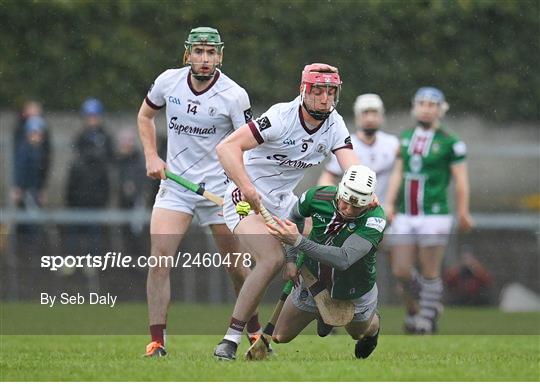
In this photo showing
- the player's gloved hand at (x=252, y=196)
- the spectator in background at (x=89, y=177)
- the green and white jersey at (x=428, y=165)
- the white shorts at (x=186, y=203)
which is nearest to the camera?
the player's gloved hand at (x=252, y=196)

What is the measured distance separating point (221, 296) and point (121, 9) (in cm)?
328

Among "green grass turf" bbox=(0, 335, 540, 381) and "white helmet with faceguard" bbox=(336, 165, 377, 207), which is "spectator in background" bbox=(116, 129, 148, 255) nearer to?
"green grass turf" bbox=(0, 335, 540, 381)

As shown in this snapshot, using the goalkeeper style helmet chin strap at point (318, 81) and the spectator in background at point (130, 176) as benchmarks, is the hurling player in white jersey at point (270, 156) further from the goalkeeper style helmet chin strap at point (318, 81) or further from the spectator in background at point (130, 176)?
the spectator in background at point (130, 176)

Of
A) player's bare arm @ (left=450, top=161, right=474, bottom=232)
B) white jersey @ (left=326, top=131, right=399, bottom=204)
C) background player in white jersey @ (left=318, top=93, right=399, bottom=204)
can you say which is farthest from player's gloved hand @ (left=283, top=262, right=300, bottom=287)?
player's bare arm @ (left=450, top=161, right=474, bottom=232)

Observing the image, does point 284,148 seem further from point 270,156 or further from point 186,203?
point 186,203

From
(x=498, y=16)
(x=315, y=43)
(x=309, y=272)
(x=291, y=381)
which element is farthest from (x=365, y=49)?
(x=291, y=381)

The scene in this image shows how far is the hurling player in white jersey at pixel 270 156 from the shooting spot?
8.77 metres

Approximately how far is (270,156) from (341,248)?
3.11ft

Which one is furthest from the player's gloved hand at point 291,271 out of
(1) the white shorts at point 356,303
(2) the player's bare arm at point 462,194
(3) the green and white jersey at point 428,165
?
(3) the green and white jersey at point 428,165

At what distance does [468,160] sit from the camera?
16.4 meters

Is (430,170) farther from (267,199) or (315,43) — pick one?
(267,199)

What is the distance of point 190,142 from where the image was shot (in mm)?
9836

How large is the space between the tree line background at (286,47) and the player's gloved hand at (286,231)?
251 inches

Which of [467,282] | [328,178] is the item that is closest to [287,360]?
[328,178]
